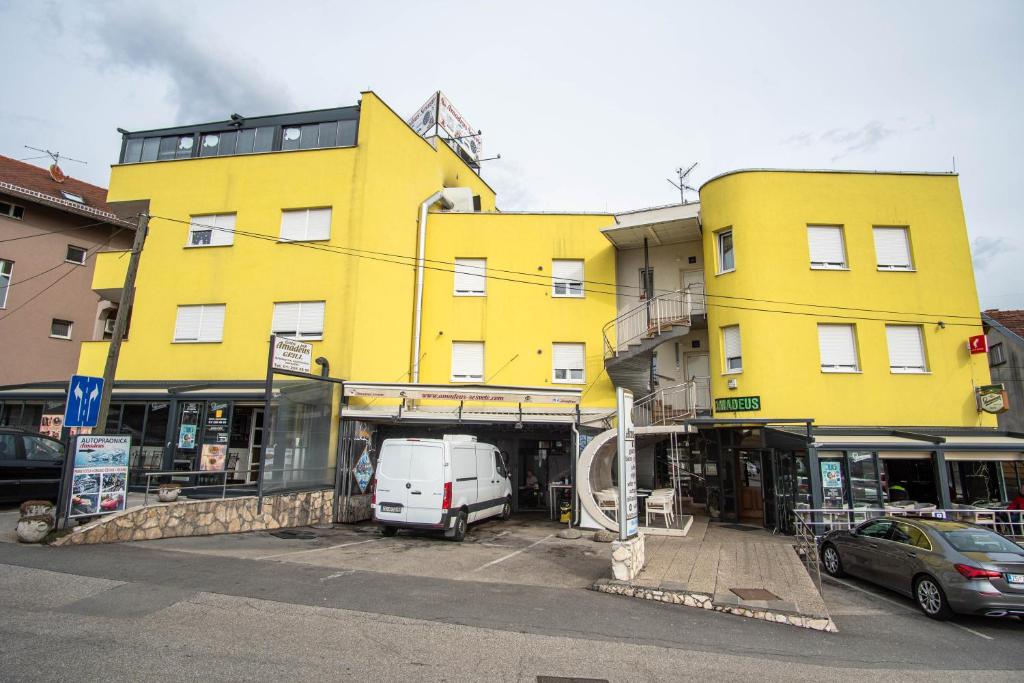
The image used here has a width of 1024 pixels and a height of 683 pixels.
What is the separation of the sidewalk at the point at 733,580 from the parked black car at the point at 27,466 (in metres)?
12.3

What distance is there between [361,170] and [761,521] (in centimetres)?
1547

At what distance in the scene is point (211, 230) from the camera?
58.2ft

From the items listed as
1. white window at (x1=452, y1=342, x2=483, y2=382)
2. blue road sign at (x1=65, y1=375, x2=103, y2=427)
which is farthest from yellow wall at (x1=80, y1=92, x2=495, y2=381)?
blue road sign at (x1=65, y1=375, x2=103, y2=427)

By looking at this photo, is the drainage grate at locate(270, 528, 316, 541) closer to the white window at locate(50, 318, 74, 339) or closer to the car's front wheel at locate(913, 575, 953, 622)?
the car's front wheel at locate(913, 575, 953, 622)

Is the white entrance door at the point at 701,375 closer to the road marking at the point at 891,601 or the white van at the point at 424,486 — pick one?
the road marking at the point at 891,601

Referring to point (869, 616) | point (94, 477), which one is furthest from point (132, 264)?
point (869, 616)

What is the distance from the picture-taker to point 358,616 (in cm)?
654

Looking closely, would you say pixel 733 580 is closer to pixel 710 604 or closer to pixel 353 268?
pixel 710 604

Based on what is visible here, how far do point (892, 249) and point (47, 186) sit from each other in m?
32.4

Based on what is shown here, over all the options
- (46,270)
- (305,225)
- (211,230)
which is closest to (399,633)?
(305,225)

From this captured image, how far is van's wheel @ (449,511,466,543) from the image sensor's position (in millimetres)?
12180

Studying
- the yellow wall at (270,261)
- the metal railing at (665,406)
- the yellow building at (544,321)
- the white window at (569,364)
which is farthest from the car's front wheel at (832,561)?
the yellow wall at (270,261)

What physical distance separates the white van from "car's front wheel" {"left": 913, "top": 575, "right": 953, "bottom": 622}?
8.17 meters

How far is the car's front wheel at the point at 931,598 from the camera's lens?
7.79m
